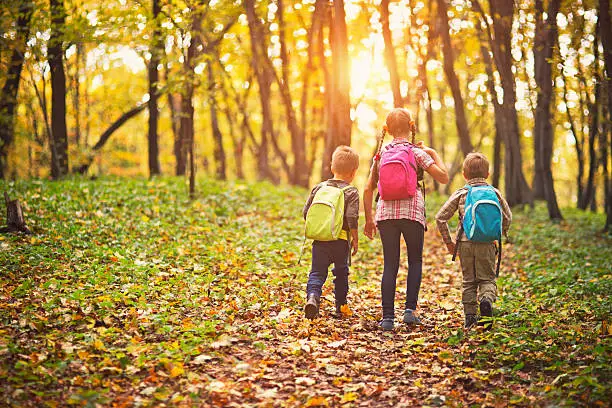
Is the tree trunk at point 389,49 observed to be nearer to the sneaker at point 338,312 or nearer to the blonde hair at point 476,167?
the blonde hair at point 476,167

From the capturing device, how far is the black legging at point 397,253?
6066 millimetres

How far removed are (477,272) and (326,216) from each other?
5.65 feet

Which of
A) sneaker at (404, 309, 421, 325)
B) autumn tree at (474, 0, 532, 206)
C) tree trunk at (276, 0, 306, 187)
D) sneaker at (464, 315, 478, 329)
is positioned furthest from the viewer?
tree trunk at (276, 0, 306, 187)

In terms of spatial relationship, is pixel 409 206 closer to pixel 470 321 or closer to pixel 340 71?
pixel 470 321

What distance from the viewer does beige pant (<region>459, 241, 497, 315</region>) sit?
19.7 ft

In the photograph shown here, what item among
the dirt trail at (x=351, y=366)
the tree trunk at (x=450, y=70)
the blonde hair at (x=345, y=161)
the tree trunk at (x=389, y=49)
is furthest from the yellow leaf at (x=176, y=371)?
the tree trunk at (x=450, y=70)

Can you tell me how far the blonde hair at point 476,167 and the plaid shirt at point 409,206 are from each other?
1.56 ft

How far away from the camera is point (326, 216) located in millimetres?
6266

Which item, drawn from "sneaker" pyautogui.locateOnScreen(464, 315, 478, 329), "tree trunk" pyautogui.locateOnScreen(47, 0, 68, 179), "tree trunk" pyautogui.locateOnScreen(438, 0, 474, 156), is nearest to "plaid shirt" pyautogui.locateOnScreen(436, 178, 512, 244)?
"sneaker" pyautogui.locateOnScreen(464, 315, 478, 329)

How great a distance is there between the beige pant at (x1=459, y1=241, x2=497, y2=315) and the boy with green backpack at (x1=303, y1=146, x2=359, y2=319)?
1.21 meters

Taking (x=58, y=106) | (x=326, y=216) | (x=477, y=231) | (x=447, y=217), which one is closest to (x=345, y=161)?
(x=326, y=216)

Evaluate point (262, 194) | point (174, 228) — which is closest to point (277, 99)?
point (262, 194)

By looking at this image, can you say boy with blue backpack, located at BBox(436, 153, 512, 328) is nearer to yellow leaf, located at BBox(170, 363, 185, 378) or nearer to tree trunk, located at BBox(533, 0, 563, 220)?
yellow leaf, located at BBox(170, 363, 185, 378)

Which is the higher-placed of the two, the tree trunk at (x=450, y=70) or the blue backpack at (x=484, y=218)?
the tree trunk at (x=450, y=70)
